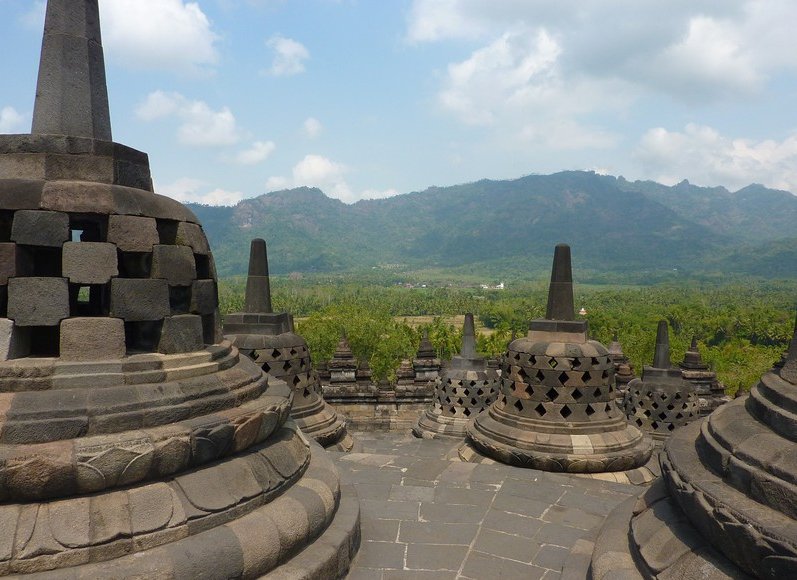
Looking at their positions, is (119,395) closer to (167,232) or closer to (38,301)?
(38,301)

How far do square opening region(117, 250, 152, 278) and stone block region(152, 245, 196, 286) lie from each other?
0.22ft

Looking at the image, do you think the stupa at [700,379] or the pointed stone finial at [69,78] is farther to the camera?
the stupa at [700,379]

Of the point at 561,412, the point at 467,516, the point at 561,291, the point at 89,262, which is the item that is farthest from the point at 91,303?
the point at 561,291

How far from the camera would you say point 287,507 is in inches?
136

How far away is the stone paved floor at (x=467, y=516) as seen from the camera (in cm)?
388

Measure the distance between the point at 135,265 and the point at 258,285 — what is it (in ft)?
13.9

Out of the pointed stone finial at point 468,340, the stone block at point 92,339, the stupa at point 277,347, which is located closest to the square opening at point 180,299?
the stone block at point 92,339

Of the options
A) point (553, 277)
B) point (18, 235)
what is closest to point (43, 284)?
point (18, 235)

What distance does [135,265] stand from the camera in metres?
3.74

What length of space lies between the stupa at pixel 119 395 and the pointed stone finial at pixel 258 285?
12.2ft

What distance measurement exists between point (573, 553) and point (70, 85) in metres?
4.81

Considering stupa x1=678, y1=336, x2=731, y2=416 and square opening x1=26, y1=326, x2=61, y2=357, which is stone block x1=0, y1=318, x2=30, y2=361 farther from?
stupa x1=678, y1=336, x2=731, y2=416

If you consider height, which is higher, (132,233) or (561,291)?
(132,233)

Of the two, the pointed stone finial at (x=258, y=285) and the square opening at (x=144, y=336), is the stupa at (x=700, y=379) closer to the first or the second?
the pointed stone finial at (x=258, y=285)
